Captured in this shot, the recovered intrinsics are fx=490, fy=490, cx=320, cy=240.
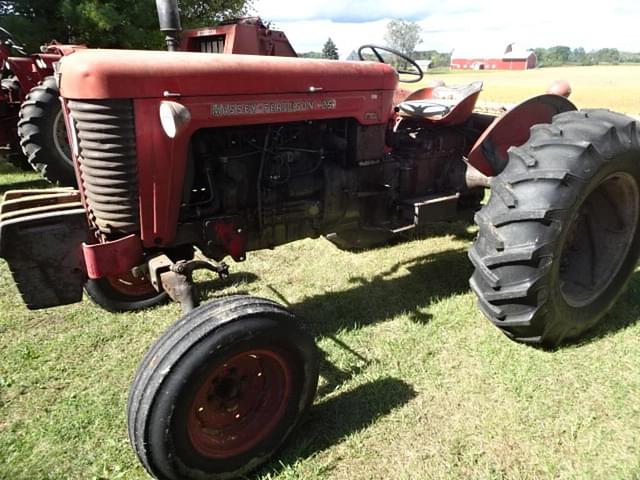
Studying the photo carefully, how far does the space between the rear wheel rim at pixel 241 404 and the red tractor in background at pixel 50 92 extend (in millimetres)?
3345

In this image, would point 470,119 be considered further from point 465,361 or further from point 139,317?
point 139,317

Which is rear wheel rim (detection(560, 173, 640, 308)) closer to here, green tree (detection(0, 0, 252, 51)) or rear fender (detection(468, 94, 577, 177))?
rear fender (detection(468, 94, 577, 177))

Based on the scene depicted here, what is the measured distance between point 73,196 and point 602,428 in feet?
9.53

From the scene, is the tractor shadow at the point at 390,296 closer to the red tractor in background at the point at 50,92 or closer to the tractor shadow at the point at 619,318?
the tractor shadow at the point at 619,318

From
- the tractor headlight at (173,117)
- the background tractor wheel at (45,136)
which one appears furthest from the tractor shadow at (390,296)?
the background tractor wheel at (45,136)

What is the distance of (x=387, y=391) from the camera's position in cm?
260

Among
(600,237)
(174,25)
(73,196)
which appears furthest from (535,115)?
(73,196)

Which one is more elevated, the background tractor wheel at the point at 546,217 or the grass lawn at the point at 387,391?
the background tractor wheel at the point at 546,217

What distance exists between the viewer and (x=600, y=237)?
3.13 m

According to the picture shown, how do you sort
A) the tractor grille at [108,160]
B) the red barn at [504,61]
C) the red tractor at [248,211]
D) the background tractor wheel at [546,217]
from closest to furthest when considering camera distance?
the red tractor at [248,211], the tractor grille at [108,160], the background tractor wheel at [546,217], the red barn at [504,61]

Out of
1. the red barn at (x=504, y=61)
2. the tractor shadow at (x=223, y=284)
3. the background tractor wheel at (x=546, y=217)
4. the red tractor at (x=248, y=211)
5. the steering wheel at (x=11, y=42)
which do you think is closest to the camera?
the red tractor at (x=248, y=211)

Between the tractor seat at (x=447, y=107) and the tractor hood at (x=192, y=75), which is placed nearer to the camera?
the tractor hood at (x=192, y=75)

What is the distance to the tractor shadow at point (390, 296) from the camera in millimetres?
3336

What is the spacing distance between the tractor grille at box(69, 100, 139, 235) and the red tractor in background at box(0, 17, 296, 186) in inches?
98.0
